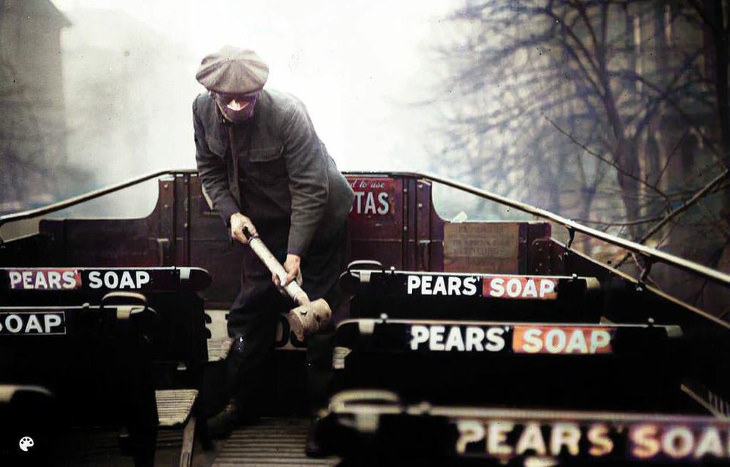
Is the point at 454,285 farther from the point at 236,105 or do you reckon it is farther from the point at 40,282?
the point at 40,282

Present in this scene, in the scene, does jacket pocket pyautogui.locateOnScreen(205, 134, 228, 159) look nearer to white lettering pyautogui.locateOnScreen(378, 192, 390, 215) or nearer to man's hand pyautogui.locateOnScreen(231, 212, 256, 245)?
man's hand pyautogui.locateOnScreen(231, 212, 256, 245)

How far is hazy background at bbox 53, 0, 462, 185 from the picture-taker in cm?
1184

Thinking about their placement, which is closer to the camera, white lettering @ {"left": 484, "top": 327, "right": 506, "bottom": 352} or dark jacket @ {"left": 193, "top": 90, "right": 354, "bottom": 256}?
white lettering @ {"left": 484, "top": 327, "right": 506, "bottom": 352}

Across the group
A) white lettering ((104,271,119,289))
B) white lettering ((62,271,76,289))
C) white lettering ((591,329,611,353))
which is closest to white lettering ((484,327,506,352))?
white lettering ((591,329,611,353))

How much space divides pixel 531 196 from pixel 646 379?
11.6 meters

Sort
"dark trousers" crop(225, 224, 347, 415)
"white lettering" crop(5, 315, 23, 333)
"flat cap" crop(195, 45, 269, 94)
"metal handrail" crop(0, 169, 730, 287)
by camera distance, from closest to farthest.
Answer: "metal handrail" crop(0, 169, 730, 287)
"white lettering" crop(5, 315, 23, 333)
"flat cap" crop(195, 45, 269, 94)
"dark trousers" crop(225, 224, 347, 415)

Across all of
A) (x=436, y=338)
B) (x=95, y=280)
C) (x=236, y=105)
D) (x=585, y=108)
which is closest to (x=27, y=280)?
(x=95, y=280)

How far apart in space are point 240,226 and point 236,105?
0.75 meters

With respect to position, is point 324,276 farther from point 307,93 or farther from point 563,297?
point 307,93

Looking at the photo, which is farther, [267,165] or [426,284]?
[267,165]

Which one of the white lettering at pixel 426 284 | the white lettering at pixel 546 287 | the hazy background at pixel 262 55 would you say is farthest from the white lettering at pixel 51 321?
the hazy background at pixel 262 55

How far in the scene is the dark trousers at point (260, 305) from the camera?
371 centimetres

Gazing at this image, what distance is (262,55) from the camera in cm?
1166

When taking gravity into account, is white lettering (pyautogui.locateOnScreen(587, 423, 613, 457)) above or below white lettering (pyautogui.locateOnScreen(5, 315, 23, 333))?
below
